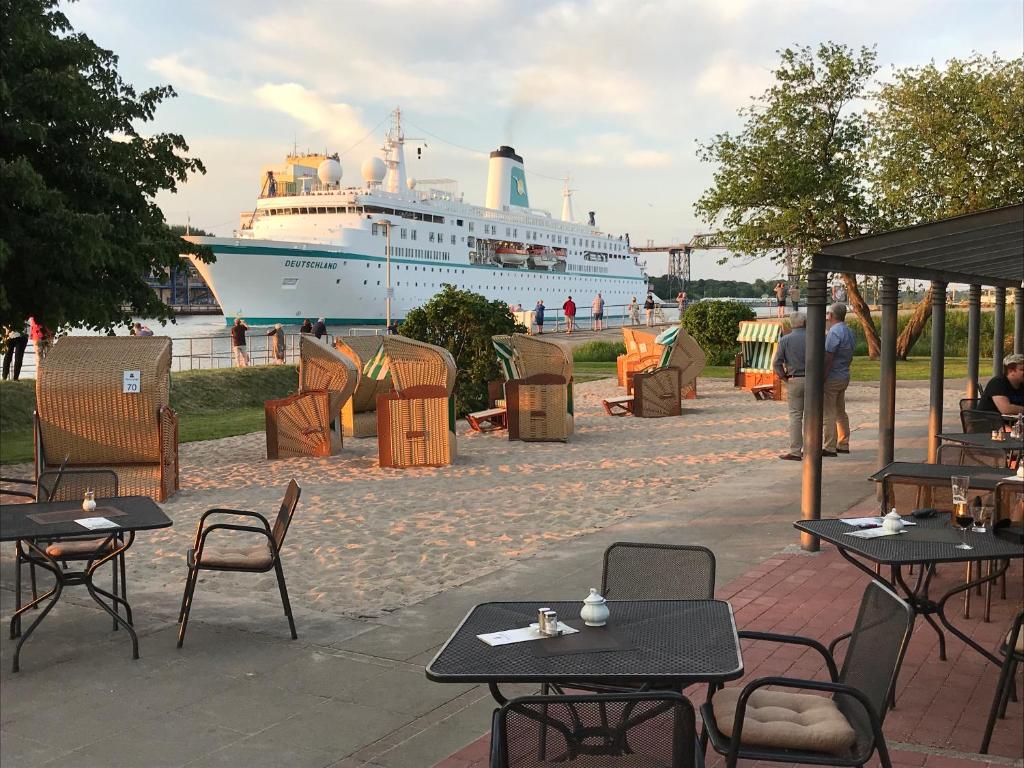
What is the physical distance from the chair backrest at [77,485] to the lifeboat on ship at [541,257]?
64077 millimetres

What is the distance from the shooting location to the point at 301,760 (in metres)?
3.76

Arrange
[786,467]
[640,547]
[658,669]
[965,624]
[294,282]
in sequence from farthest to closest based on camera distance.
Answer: [294,282]
[786,467]
[965,624]
[640,547]
[658,669]

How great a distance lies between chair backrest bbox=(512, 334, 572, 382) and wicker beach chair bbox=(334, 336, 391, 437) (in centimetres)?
188

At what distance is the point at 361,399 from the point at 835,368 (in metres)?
6.17

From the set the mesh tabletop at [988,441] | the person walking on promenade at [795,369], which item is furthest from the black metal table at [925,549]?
the person walking on promenade at [795,369]

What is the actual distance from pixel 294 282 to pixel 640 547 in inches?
2124

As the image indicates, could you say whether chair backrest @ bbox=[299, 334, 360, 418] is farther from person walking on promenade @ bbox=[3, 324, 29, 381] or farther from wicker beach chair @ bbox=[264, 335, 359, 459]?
person walking on promenade @ bbox=[3, 324, 29, 381]

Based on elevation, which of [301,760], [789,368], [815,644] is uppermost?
[789,368]

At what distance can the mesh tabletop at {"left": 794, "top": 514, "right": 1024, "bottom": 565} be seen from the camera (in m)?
4.11

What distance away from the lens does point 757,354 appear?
19.4 m

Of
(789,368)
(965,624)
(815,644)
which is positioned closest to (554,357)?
(789,368)

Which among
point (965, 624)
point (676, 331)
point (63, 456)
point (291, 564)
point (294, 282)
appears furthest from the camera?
point (294, 282)

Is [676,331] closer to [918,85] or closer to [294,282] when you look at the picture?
[918,85]

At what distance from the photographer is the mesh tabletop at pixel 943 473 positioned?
5.56 meters
